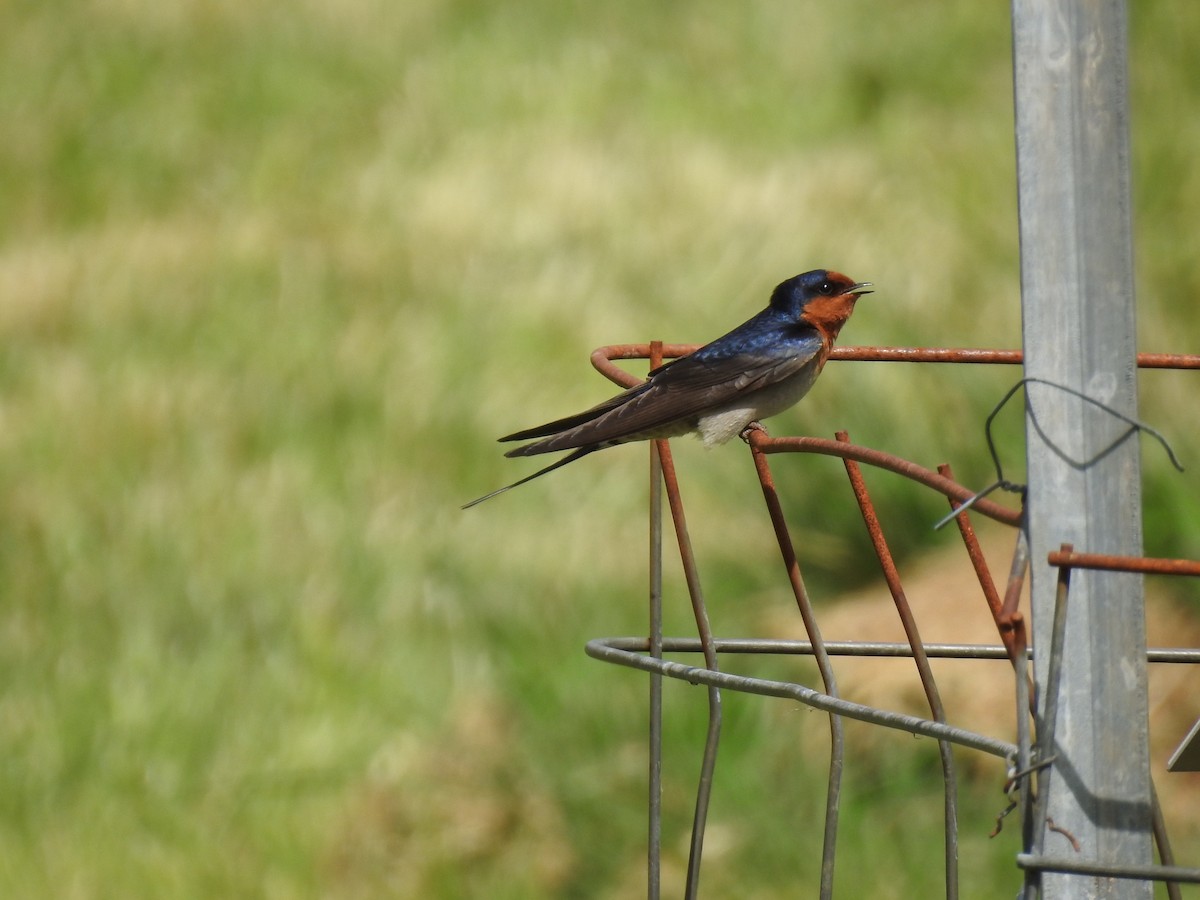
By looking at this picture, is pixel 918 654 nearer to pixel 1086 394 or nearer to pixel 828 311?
pixel 1086 394

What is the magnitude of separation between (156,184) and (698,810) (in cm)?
682

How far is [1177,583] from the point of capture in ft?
13.6

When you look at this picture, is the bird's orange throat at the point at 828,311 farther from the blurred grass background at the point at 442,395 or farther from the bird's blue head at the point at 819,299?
the blurred grass background at the point at 442,395

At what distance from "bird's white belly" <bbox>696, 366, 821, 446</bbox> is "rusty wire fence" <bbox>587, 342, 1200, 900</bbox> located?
73cm

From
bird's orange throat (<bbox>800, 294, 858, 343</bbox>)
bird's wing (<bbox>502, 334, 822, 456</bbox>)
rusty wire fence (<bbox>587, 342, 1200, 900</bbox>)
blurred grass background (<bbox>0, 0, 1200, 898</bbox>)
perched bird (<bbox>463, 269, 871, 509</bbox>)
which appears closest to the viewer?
rusty wire fence (<bbox>587, 342, 1200, 900</bbox>)

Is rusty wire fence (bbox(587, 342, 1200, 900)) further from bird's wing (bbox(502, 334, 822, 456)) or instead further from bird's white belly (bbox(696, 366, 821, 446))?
bird's white belly (bbox(696, 366, 821, 446))

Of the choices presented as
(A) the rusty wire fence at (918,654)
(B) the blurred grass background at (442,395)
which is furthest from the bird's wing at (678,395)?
(B) the blurred grass background at (442,395)

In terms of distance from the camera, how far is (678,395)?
3027mm

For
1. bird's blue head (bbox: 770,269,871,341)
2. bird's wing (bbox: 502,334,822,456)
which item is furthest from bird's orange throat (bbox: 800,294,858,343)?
bird's wing (bbox: 502,334,822,456)

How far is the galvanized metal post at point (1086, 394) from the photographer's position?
55.0 inches

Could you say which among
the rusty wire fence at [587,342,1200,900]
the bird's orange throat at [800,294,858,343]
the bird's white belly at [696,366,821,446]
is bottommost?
the rusty wire fence at [587,342,1200,900]

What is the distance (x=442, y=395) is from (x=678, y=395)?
10.9 ft

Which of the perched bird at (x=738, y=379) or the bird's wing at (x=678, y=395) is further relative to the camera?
the perched bird at (x=738, y=379)

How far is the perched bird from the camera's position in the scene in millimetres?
2910
